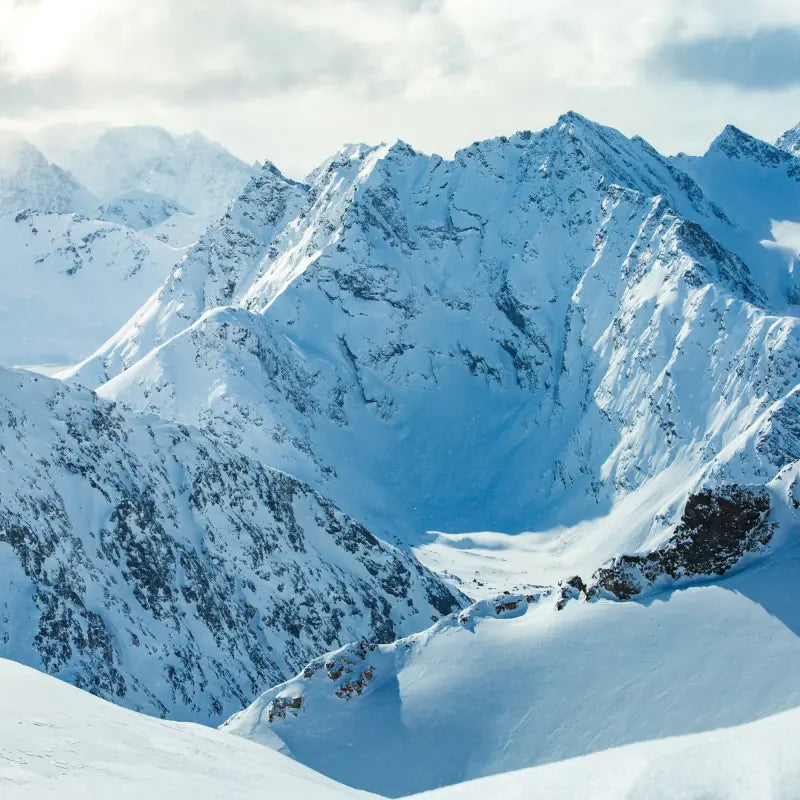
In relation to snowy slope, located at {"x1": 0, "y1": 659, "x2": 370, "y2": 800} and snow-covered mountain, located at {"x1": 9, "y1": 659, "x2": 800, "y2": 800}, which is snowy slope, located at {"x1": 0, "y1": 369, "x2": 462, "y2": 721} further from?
snow-covered mountain, located at {"x1": 9, "y1": 659, "x2": 800, "y2": 800}

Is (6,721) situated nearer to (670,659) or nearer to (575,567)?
(670,659)

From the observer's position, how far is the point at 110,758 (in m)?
42.0

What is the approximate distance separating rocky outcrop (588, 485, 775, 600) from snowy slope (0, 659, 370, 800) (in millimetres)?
21300

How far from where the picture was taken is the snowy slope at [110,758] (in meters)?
38.3

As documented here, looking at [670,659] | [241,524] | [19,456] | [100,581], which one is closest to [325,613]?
[241,524]

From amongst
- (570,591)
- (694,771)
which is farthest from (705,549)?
(694,771)

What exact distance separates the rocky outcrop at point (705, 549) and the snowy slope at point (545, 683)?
73 cm

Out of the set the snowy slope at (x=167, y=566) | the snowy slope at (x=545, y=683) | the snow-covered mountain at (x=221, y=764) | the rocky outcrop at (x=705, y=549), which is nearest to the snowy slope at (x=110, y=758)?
the snow-covered mountain at (x=221, y=764)

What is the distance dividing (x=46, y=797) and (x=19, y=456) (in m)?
82.4

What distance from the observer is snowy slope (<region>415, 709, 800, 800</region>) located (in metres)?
33.3

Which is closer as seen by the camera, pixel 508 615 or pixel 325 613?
pixel 508 615

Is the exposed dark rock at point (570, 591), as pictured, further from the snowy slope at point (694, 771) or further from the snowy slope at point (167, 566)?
the snowy slope at point (167, 566)

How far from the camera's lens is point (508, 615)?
231ft

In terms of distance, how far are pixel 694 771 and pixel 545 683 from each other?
27.8 meters
